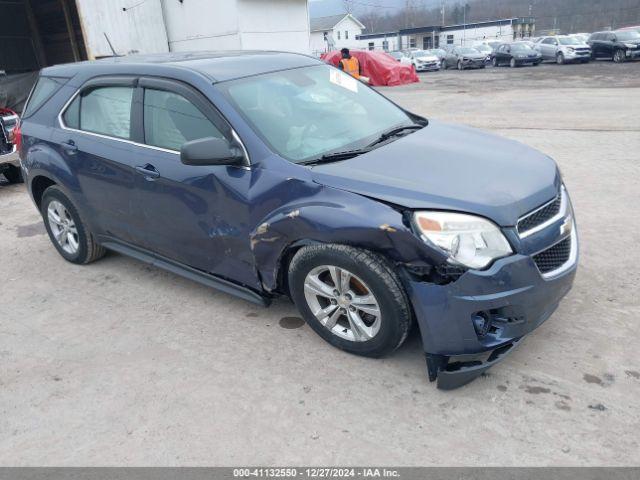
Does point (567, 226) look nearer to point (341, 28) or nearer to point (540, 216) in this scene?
point (540, 216)

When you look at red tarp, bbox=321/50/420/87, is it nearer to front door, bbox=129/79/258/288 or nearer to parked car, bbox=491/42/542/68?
parked car, bbox=491/42/542/68

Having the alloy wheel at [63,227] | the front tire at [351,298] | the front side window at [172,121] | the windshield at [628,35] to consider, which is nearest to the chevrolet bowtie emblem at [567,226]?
the front tire at [351,298]

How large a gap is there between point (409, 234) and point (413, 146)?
947 millimetres

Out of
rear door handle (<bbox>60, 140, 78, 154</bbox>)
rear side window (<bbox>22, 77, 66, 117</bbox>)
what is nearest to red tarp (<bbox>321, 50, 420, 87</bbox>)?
rear side window (<bbox>22, 77, 66, 117</bbox>)

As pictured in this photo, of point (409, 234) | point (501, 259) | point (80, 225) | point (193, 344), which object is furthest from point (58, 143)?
point (501, 259)

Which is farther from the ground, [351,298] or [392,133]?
[392,133]

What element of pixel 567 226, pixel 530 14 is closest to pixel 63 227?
pixel 567 226

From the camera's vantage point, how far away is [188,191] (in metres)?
3.47

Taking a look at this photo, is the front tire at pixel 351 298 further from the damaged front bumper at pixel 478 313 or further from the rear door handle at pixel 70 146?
the rear door handle at pixel 70 146

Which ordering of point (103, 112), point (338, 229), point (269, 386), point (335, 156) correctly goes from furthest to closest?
point (103, 112) → point (335, 156) → point (269, 386) → point (338, 229)

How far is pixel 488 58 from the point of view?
3475cm

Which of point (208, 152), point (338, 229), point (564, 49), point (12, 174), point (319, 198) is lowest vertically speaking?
point (564, 49)

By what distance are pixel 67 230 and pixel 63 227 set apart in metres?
0.06

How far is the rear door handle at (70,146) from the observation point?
4.23 metres
